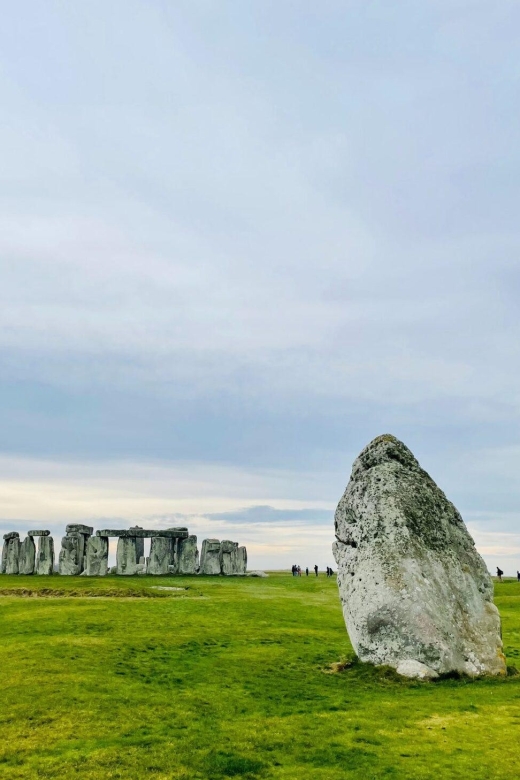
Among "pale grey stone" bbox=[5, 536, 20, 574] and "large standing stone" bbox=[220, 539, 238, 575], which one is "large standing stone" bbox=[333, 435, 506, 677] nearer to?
"large standing stone" bbox=[220, 539, 238, 575]

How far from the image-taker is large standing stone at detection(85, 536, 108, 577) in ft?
172

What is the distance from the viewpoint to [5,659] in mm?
16641

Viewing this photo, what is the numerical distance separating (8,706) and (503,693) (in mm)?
10071

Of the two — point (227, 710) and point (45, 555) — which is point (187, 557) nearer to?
point (45, 555)

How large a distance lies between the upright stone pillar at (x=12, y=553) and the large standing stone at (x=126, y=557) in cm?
991

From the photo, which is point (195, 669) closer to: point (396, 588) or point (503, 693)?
point (396, 588)

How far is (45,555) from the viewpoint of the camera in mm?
55594

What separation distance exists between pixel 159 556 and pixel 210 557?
4.62 meters

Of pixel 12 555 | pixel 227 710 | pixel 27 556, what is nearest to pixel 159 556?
pixel 27 556

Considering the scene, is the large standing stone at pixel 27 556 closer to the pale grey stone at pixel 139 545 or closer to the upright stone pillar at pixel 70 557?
the upright stone pillar at pixel 70 557

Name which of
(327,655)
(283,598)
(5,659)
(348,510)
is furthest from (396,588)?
(283,598)

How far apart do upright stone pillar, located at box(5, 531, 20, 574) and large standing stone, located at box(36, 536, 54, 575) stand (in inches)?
118

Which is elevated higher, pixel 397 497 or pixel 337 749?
pixel 397 497

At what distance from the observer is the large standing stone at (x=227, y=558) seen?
5775cm
